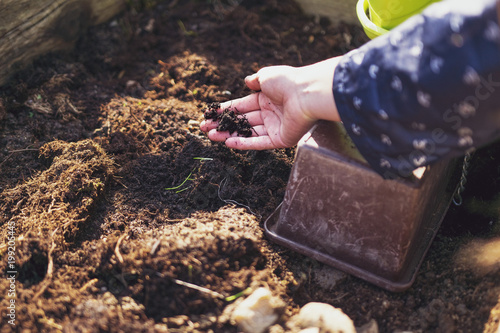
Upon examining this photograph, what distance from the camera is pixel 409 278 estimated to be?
77.4 inches

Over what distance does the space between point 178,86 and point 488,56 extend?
1871 mm

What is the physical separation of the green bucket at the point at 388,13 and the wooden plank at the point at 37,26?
6.12 feet

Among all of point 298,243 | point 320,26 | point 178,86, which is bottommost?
point 298,243

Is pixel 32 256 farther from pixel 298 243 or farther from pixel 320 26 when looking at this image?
pixel 320 26

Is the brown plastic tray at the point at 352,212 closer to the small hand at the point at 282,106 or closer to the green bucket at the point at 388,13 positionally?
the small hand at the point at 282,106

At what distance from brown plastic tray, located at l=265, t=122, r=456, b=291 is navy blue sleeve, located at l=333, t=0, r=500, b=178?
0.10m

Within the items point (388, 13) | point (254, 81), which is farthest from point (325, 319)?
point (388, 13)

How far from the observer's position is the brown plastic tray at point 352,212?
181 cm

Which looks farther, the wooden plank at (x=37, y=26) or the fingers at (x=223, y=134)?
the wooden plank at (x=37, y=26)

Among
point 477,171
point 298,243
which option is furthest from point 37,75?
point 477,171

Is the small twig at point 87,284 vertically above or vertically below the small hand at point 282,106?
below

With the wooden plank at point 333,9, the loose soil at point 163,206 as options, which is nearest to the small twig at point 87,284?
the loose soil at point 163,206

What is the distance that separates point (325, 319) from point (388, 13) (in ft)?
4.98

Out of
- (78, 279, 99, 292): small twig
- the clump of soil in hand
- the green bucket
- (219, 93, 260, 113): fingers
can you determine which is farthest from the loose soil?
the green bucket
